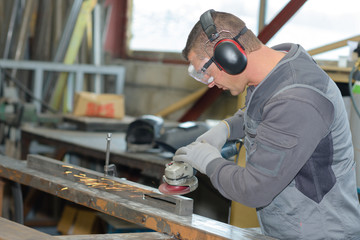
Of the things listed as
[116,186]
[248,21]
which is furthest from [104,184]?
[248,21]

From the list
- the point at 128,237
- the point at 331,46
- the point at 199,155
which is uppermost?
the point at 331,46

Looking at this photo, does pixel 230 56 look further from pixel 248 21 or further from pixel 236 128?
pixel 248 21

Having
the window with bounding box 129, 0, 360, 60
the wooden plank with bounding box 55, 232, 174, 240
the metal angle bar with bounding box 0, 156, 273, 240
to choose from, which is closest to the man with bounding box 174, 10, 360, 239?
the metal angle bar with bounding box 0, 156, 273, 240

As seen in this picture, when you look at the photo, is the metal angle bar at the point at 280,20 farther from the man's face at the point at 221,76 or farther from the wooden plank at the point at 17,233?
the wooden plank at the point at 17,233

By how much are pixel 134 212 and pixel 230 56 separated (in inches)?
20.4

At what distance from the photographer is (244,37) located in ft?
4.92

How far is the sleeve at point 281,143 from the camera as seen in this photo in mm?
1333

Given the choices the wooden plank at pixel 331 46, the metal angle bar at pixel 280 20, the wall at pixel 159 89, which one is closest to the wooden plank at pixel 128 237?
the metal angle bar at pixel 280 20

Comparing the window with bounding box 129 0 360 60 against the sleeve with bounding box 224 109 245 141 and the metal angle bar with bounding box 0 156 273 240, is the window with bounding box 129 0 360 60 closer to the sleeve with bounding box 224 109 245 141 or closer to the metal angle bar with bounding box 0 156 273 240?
the sleeve with bounding box 224 109 245 141

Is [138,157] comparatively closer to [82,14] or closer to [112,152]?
[112,152]

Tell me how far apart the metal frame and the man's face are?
3157mm

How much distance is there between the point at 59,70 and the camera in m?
4.63

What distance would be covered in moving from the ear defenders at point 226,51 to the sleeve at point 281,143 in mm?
141

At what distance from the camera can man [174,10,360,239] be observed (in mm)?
1348
